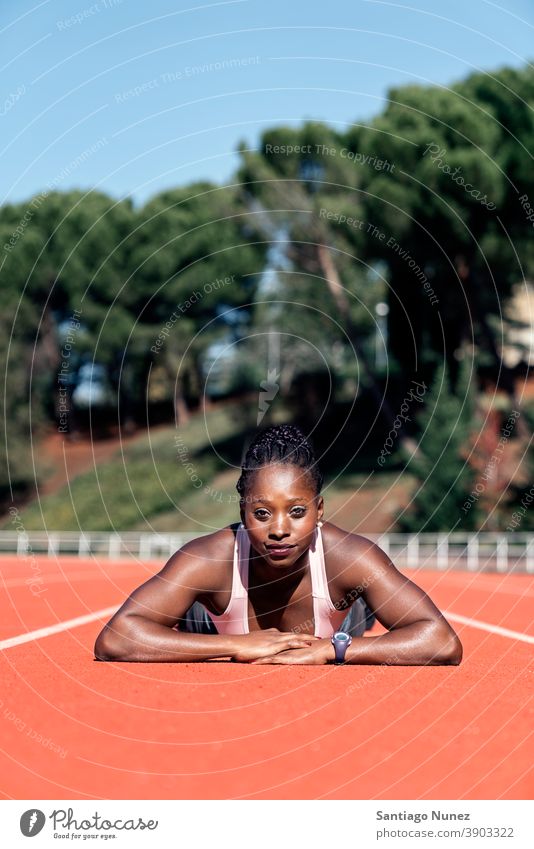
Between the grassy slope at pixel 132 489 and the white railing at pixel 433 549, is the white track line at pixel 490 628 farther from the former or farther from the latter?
the grassy slope at pixel 132 489

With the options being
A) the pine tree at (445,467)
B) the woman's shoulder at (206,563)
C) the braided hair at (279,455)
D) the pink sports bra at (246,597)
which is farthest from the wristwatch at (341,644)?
the pine tree at (445,467)

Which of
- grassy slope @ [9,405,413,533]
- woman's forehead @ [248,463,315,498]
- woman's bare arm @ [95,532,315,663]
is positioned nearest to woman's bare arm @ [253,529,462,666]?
woman's bare arm @ [95,532,315,663]

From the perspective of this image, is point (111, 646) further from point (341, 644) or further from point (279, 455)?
point (279, 455)

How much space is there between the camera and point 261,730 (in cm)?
397

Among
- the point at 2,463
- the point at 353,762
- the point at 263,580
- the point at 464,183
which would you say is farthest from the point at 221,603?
the point at 2,463

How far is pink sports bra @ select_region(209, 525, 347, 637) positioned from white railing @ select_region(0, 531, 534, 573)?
64.7 feet

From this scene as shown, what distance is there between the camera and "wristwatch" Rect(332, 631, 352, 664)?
16.9 ft

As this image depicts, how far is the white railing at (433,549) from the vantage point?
1100 inches

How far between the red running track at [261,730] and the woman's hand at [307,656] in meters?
0.06

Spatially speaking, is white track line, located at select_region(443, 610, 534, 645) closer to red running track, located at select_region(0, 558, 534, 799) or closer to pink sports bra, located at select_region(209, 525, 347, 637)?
red running track, located at select_region(0, 558, 534, 799)

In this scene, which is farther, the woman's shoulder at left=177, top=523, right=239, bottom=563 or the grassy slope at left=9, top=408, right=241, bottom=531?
the grassy slope at left=9, top=408, right=241, bottom=531

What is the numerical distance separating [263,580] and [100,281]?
3256cm

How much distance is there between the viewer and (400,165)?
99.1 ft

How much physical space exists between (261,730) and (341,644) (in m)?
1.24
